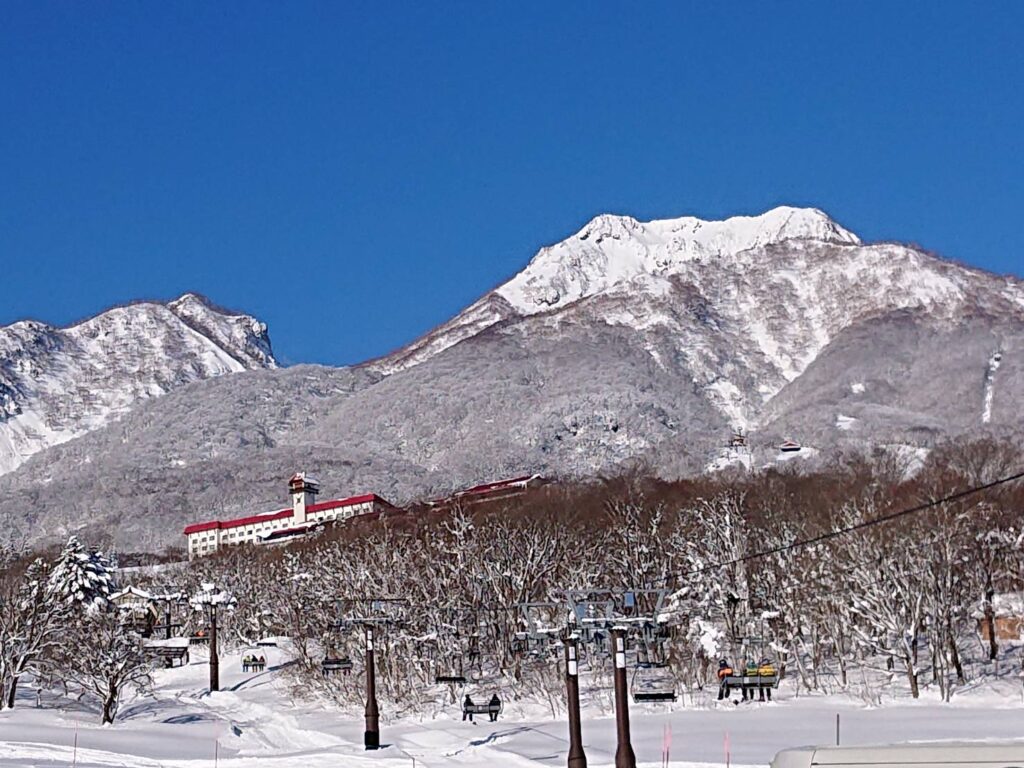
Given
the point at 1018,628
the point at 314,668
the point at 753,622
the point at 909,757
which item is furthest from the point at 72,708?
the point at 909,757

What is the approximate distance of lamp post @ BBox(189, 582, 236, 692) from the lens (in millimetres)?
68188

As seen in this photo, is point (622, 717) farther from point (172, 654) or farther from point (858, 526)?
point (172, 654)

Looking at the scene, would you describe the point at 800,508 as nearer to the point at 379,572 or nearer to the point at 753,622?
the point at 753,622

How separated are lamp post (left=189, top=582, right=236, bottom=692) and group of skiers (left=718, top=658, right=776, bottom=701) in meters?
26.2

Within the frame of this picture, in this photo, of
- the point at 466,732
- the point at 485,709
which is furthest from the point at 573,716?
→ the point at 485,709

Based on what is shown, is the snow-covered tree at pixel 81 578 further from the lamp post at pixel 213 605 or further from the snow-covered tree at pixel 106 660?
the snow-covered tree at pixel 106 660

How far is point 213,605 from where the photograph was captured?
68.1 meters

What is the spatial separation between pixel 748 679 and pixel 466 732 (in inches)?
385

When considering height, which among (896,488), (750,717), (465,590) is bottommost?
(750,717)

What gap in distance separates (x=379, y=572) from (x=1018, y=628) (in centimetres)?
2792

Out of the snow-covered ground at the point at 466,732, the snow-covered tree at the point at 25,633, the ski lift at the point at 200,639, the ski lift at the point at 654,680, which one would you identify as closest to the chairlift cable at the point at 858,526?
the ski lift at the point at 654,680

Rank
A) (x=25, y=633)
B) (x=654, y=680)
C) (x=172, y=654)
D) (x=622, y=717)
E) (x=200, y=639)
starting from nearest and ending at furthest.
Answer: (x=622, y=717) < (x=654, y=680) < (x=25, y=633) < (x=172, y=654) < (x=200, y=639)

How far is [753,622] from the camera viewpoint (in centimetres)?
5638

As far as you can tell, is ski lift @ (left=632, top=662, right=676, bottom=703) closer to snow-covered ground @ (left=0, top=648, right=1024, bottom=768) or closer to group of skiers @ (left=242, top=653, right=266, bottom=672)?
snow-covered ground @ (left=0, top=648, right=1024, bottom=768)
